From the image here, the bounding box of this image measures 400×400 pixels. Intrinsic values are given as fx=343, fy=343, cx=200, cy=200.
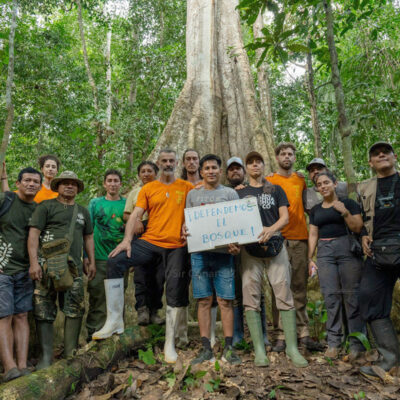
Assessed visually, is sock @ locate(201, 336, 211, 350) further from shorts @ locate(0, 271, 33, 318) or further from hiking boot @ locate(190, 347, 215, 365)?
shorts @ locate(0, 271, 33, 318)

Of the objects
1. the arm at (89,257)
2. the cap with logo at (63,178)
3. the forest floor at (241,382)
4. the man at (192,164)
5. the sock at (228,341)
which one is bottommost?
the forest floor at (241,382)

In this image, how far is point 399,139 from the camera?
6660 millimetres

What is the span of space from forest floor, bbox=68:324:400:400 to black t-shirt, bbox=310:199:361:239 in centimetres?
131

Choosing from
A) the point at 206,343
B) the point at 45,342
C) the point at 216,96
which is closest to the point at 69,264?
the point at 45,342

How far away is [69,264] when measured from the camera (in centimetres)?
382

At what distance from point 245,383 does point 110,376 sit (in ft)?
4.20

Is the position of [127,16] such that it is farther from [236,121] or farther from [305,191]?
[305,191]

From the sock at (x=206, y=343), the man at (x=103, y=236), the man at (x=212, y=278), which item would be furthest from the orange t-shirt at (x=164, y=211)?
the sock at (x=206, y=343)

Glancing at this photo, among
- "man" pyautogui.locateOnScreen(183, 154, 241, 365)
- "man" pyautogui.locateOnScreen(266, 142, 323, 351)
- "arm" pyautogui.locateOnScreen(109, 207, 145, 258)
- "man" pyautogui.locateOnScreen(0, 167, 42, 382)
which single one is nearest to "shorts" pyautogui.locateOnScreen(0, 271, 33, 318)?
"man" pyautogui.locateOnScreen(0, 167, 42, 382)

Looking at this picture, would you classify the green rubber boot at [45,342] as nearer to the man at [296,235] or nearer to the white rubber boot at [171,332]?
the white rubber boot at [171,332]

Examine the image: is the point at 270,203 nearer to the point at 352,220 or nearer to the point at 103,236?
the point at 352,220

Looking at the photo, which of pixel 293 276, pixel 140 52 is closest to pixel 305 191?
pixel 293 276

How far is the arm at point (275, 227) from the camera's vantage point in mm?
3633

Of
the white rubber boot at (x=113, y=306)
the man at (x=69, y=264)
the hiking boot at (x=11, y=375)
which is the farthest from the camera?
the white rubber boot at (x=113, y=306)
